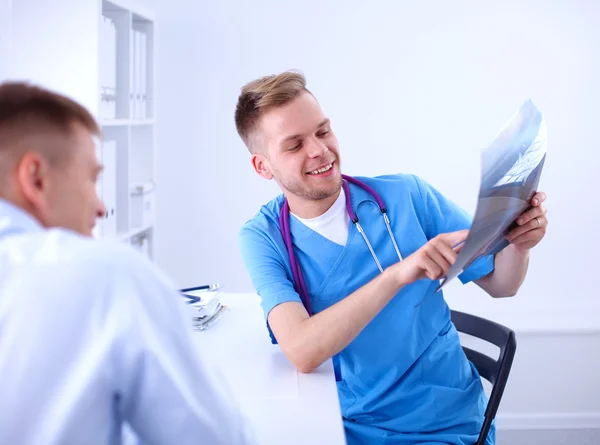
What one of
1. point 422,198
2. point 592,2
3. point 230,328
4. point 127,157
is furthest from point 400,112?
point 230,328

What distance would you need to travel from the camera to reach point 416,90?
3055 millimetres

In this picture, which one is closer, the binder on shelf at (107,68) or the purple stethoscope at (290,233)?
the purple stethoscope at (290,233)

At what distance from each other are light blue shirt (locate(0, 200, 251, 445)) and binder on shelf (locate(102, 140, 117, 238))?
1734 mm

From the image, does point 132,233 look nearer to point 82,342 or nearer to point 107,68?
point 107,68

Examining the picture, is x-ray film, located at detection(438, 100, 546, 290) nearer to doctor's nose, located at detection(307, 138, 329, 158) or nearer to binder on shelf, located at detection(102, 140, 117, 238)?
doctor's nose, located at detection(307, 138, 329, 158)

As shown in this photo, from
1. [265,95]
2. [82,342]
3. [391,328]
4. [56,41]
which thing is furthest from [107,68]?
[82,342]

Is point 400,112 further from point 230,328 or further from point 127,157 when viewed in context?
point 230,328

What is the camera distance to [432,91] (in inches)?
120

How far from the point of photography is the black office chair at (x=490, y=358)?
61.5 inches

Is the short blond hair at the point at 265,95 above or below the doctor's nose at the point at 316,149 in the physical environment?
above

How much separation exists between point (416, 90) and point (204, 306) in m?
1.60

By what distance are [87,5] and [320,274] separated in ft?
A: 3.67

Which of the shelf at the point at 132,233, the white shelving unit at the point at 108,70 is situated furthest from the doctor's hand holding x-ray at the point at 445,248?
the shelf at the point at 132,233

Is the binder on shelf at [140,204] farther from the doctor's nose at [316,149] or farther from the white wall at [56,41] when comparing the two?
the doctor's nose at [316,149]
